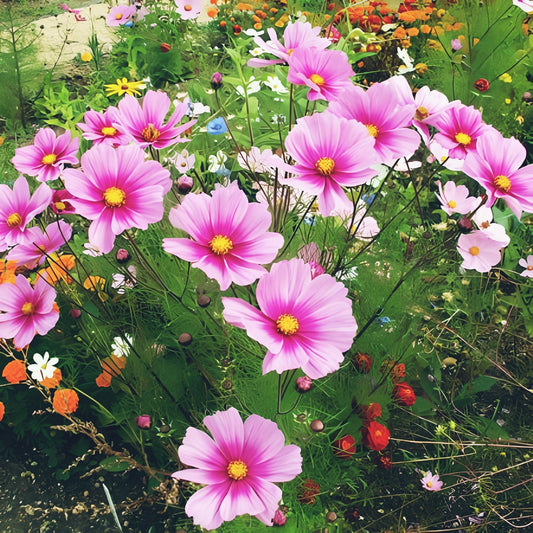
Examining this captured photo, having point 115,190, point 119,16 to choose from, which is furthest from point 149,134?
point 119,16

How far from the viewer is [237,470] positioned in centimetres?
71

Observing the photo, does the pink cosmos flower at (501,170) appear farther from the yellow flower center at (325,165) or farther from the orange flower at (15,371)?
the orange flower at (15,371)

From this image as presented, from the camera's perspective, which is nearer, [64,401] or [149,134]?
[149,134]

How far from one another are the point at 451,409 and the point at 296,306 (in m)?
0.84

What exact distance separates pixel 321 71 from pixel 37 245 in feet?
1.86

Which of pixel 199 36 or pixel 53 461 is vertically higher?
pixel 199 36

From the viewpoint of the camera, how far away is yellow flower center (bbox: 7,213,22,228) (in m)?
0.86

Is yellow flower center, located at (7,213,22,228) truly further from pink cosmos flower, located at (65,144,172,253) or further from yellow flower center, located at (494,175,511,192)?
yellow flower center, located at (494,175,511,192)

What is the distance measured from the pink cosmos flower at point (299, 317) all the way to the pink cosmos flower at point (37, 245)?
1.33 ft

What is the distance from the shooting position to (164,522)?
3.89 ft

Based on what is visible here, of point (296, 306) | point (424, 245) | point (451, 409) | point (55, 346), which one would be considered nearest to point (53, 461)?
point (55, 346)

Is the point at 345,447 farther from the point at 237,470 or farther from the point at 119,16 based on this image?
the point at 119,16

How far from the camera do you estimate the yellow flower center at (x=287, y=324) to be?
0.67m

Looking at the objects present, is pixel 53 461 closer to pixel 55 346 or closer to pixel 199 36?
pixel 55 346
